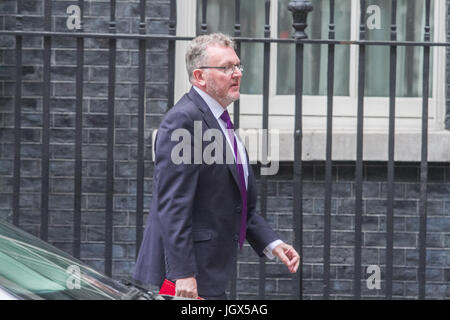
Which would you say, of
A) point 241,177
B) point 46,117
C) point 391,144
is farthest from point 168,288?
point 391,144

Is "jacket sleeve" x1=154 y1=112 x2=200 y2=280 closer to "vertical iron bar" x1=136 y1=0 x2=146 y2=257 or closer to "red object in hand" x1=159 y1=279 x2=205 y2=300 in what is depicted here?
"red object in hand" x1=159 y1=279 x2=205 y2=300

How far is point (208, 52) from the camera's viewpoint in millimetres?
4516

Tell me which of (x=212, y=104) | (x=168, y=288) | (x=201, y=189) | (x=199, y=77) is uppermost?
(x=199, y=77)

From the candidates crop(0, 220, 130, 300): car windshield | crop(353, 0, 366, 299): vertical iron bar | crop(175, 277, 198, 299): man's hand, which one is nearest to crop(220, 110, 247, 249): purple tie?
crop(175, 277, 198, 299): man's hand

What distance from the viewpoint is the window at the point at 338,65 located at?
7.35m

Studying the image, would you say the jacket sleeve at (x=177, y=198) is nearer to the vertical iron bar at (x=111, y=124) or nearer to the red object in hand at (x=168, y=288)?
the red object in hand at (x=168, y=288)

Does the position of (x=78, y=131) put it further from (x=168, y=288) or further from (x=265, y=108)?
(x=168, y=288)

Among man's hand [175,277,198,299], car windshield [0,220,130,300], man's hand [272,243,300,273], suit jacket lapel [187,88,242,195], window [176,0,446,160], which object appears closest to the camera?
car windshield [0,220,130,300]

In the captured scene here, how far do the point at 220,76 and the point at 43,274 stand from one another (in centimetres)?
146

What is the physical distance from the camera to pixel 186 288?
422 cm

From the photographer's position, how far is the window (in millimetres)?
7352

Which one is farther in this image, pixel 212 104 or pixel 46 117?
pixel 46 117

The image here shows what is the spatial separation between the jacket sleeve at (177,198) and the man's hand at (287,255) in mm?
490

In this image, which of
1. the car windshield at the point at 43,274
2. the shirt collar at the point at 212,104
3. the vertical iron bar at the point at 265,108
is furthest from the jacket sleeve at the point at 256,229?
the car windshield at the point at 43,274
